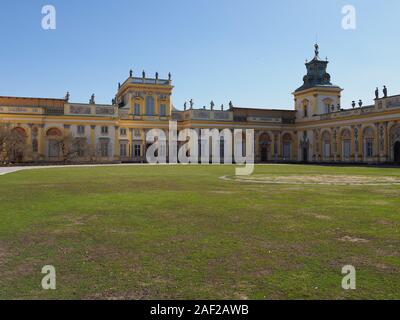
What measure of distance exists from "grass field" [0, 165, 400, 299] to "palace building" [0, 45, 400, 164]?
45.7m

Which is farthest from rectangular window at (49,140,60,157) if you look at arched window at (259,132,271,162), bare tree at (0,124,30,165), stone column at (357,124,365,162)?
stone column at (357,124,365,162)

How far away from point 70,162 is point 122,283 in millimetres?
54949

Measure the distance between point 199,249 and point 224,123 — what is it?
202 feet

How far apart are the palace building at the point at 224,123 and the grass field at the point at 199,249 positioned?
45.7 m

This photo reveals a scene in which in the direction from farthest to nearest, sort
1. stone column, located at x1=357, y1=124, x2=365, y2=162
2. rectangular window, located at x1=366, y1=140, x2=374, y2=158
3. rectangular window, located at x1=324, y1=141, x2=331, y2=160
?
rectangular window, located at x1=324, y1=141, x2=331, y2=160
stone column, located at x1=357, y1=124, x2=365, y2=162
rectangular window, located at x1=366, y1=140, x2=374, y2=158

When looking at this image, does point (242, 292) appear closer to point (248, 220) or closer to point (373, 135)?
point (248, 220)

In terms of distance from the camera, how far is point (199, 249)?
6801 millimetres

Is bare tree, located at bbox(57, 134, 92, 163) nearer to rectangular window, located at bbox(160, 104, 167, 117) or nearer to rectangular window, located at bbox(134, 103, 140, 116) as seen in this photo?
rectangular window, located at bbox(134, 103, 140, 116)

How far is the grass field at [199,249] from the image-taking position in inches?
196

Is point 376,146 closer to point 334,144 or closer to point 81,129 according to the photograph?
point 334,144

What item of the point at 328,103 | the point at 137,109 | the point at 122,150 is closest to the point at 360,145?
the point at 328,103

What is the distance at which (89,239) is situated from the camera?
7.57m

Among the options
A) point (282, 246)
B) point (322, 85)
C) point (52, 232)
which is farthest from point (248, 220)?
point (322, 85)

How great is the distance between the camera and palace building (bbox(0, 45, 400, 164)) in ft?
178
